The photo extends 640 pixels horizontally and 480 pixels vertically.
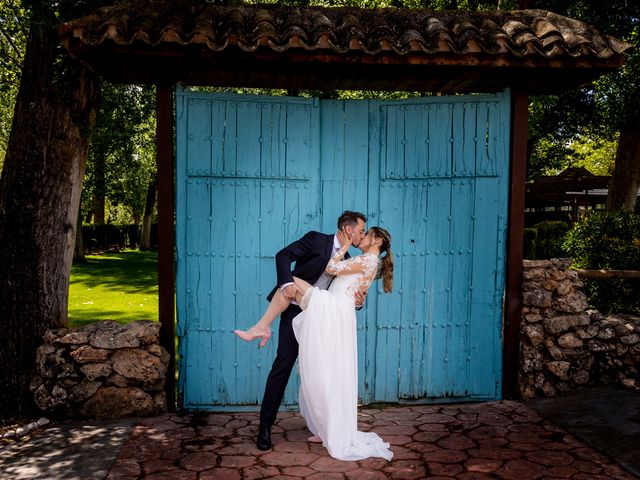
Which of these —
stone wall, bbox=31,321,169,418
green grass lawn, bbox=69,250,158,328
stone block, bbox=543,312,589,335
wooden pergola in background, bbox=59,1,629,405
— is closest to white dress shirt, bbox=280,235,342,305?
wooden pergola in background, bbox=59,1,629,405

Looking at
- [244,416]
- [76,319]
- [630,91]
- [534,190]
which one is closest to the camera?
[244,416]

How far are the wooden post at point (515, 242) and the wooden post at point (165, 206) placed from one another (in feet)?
11.1

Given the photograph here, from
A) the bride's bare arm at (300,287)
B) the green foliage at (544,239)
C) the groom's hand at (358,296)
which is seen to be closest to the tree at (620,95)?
the green foliage at (544,239)

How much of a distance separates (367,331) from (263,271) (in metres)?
1.22

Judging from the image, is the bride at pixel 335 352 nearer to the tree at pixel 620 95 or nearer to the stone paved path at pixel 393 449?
the stone paved path at pixel 393 449

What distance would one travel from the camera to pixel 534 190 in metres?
21.7

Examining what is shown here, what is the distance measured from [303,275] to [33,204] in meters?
2.79

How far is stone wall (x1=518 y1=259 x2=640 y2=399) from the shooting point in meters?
5.96

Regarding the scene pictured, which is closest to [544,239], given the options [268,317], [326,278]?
[326,278]

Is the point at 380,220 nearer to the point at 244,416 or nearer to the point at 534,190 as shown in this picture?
the point at 244,416

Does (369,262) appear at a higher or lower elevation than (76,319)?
higher

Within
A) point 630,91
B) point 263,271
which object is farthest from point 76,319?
point 630,91

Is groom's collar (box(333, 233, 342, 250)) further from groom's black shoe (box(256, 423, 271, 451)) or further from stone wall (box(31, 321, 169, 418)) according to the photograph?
stone wall (box(31, 321, 169, 418))

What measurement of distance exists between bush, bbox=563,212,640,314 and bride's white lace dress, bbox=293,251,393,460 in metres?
5.01
